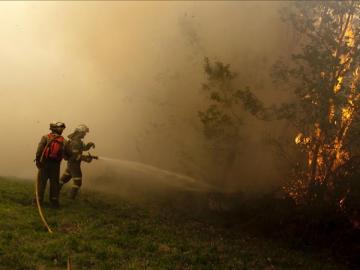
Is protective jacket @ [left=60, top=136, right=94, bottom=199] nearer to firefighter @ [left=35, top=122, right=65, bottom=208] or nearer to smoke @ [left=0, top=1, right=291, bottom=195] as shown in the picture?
firefighter @ [left=35, top=122, right=65, bottom=208]

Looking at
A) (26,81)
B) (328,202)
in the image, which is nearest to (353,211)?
(328,202)

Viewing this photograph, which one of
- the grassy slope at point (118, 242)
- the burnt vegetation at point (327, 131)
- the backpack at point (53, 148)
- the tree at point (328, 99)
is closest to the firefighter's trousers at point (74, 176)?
the grassy slope at point (118, 242)

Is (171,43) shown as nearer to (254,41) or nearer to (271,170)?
(254,41)

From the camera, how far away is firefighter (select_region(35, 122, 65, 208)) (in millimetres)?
13070

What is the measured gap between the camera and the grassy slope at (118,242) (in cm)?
935

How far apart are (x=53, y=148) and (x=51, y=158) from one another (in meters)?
0.32

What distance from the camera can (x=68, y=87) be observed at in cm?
3503

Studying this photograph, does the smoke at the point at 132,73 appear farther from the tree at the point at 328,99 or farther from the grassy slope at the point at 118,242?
the grassy slope at the point at 118,242

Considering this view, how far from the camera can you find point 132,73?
3491 centimetres

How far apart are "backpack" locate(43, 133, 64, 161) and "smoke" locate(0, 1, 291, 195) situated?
12321mm

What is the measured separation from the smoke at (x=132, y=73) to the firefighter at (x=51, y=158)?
39.8ft

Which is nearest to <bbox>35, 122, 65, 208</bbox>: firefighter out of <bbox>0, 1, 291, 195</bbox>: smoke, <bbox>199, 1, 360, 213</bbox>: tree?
<bbox>199, 1, 360, 213</bbox>: tree

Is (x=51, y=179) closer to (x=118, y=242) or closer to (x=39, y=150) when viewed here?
(x=39, y=150)

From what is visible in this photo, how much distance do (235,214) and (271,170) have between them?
7.94m
